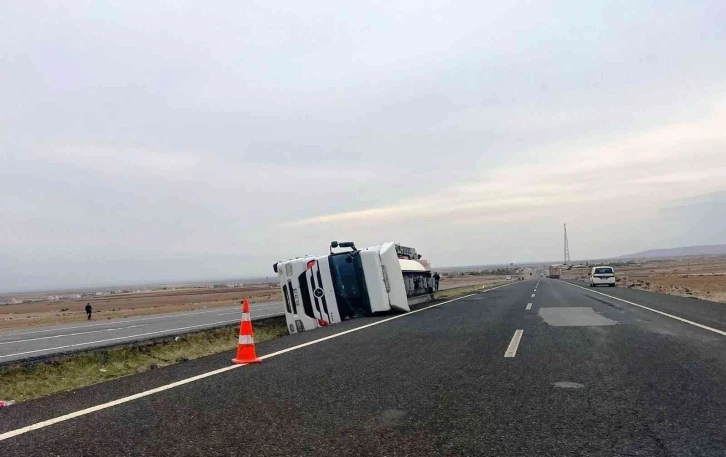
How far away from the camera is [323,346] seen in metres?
9.75

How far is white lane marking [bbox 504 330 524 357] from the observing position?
8480 millimetres

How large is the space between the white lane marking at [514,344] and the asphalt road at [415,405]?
42 mm

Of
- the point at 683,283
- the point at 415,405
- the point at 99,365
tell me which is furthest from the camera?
the point at 683,283

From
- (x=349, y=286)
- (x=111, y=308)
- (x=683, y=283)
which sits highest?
(x=349, y=286)

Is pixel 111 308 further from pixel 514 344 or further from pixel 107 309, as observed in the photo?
pixel 514 344

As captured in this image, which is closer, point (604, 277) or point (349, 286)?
point (349, 286)

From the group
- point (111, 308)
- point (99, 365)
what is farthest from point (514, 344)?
point (111, 308)

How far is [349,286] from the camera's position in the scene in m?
16.4

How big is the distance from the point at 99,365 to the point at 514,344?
8.33m

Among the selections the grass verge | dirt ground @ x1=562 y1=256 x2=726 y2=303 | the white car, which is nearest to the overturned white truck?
the grass verge

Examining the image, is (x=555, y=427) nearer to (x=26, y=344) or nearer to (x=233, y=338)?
(x=233, y=338)

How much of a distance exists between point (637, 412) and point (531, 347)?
404 cm

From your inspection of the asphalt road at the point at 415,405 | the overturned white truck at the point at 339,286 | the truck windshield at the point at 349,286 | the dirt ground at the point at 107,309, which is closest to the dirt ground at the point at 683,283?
the overturned white truck at the point at 339,286

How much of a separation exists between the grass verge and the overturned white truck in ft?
7.52
